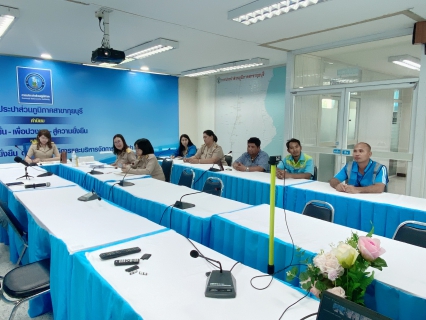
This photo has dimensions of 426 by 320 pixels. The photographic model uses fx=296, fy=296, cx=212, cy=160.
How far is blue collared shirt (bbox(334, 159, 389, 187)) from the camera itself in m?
3.06

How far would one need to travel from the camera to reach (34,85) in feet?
18.3

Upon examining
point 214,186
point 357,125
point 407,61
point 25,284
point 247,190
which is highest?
point 407,61

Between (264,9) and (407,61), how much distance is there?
2.17m

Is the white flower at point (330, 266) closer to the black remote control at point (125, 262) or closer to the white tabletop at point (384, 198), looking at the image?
the black remote control at point (125, 262)

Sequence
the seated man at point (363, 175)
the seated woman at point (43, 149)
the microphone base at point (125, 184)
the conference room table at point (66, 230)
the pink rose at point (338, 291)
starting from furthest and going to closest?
1. the seated woman at point (43, 149)
2. the microphone base at point (125, 184)
3. the seated man at point (363, 175)
4. the conference room table at point (66, 230)
5. the pink rose at point (338, 291)

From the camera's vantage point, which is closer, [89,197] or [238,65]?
[89,197]

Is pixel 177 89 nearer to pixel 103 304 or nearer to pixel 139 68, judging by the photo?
pixel 139 68

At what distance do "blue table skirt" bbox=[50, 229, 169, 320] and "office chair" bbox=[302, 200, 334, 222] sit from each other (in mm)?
1276

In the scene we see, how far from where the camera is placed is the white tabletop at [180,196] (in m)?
2.27

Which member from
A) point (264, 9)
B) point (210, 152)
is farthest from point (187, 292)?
point (210, 152)

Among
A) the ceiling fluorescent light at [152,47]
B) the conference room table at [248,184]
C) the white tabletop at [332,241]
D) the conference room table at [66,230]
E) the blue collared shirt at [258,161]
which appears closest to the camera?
the white tabletop at [332,241]

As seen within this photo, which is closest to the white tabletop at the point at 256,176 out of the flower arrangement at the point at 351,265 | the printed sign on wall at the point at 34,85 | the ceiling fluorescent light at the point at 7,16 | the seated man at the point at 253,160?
the seated man at the point at 253,160

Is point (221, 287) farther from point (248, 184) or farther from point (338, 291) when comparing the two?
point (248, 184)

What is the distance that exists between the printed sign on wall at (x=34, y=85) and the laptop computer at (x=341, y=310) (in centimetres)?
622
